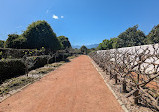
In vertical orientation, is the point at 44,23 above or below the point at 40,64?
above

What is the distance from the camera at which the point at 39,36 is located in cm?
1930

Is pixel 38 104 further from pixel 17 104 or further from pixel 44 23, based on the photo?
pixel 44 23

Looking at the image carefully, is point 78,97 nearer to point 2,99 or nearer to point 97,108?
point 97,108

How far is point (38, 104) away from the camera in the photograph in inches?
137

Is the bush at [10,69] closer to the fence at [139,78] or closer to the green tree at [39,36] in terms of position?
the fence at [139,78]

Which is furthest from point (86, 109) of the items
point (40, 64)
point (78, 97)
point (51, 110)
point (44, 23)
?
point (44, 23)

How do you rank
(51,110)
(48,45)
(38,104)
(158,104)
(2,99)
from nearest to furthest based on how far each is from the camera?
(158,104) → (51,110) → (38,104) → (2,99) → (48,45)

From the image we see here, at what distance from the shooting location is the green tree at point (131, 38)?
2335 cm

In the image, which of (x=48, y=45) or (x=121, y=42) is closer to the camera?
(x=48, y=45)

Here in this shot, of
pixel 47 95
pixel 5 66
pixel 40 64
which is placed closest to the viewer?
pixel 47 95

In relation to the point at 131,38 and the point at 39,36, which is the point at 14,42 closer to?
the point at 39,36

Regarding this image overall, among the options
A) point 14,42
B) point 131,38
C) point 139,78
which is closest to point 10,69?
point 139,78

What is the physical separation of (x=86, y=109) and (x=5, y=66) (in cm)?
739

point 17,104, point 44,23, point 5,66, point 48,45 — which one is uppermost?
point 44,23
